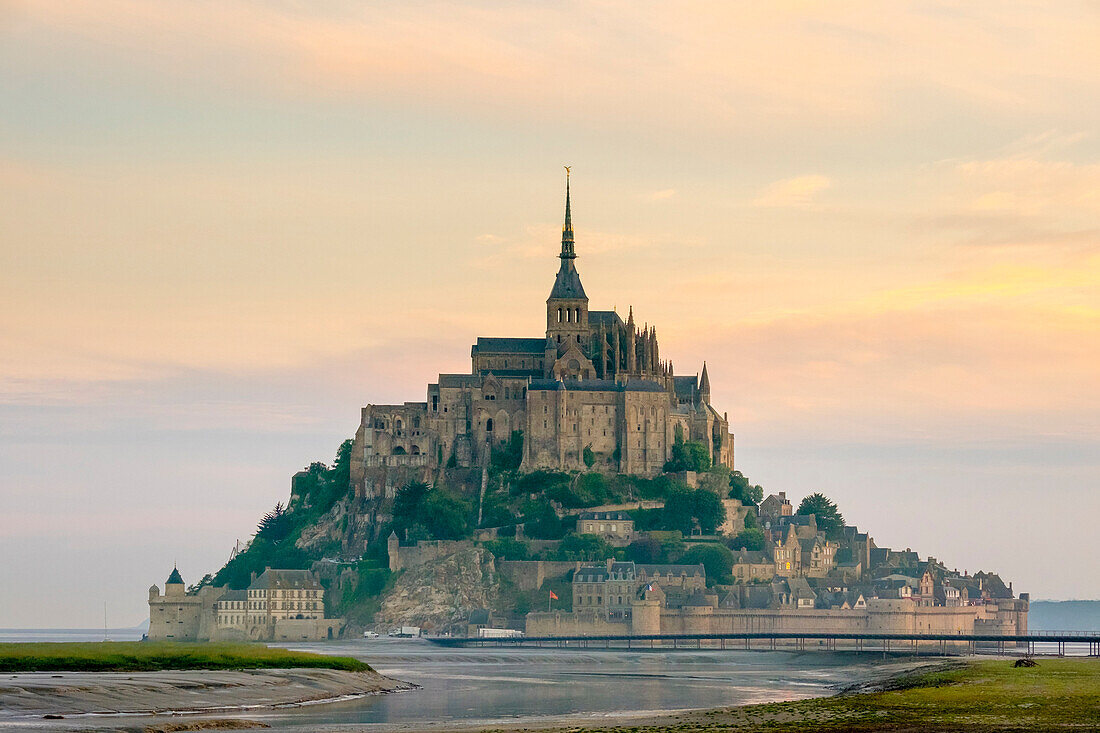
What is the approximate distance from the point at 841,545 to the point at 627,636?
123 ft

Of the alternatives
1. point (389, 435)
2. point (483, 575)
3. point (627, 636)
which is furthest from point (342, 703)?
point (389, 435)

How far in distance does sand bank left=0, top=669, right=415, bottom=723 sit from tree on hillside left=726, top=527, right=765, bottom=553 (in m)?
81.0

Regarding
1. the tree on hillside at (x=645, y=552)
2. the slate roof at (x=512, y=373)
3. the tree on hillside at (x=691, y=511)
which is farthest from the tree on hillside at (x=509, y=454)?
the tree on hillside at (x=691, y=511)

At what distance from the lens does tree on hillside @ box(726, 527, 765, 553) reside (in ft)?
547

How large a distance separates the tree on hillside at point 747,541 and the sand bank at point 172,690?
80964 mm

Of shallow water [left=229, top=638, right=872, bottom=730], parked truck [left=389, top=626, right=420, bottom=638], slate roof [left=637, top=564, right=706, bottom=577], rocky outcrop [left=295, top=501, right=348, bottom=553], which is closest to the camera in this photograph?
shallow water [left=229, top=638, right=872, bottom=730]

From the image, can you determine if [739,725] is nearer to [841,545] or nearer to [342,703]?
[342,703]

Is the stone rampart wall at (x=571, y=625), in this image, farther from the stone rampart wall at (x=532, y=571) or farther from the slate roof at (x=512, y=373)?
the slate roof at (x=512, y=373)

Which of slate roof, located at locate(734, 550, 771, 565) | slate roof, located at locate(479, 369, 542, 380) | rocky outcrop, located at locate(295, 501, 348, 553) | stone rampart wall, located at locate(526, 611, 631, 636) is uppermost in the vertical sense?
slate roof, located at locate(479, 369, 542, 380)

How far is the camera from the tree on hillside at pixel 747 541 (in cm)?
16662

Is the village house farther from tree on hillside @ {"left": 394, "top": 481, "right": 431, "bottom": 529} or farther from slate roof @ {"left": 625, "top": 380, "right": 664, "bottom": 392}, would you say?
tree on hillside @ {"left": 394, "top": 481, "right": 431, "bottom": 529}

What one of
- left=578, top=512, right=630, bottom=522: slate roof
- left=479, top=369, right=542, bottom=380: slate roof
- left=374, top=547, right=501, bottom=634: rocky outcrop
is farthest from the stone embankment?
left=479, top=369, right=542, bottom=380: slate roof

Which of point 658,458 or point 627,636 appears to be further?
point 658,458

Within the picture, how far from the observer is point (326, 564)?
163500mm
